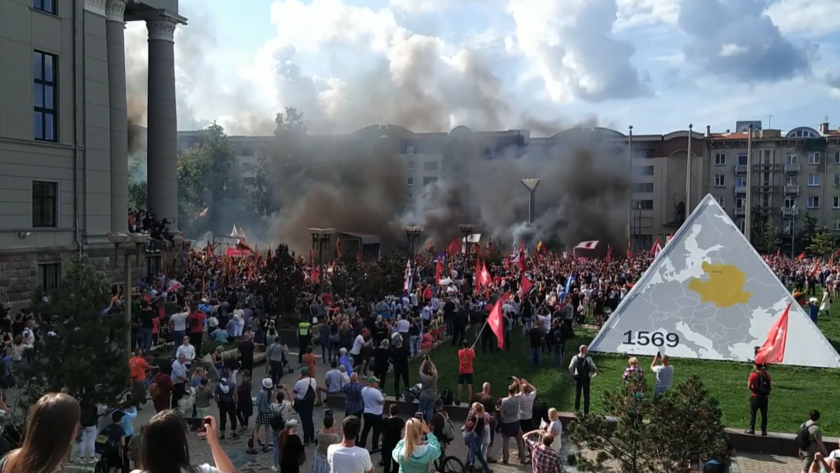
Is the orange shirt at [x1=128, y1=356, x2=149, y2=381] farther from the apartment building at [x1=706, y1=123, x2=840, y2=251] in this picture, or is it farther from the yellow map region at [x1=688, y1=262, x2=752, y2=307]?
the apartment building at [x1=706, y1=123, x2=840, y2=251]

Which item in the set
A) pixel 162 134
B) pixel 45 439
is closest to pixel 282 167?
pixel 162 134

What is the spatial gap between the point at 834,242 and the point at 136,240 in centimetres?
6405

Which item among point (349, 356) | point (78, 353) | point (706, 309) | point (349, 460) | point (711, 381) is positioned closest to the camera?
point (349, 460)

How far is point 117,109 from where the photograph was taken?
27328mm

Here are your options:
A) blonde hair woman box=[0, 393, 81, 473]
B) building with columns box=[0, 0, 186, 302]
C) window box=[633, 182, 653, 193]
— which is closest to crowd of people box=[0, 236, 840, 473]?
blonde hair woman box=[0, 393, 81, 473]

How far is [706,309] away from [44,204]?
20105 mm

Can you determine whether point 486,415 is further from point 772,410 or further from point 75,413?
point 75,413

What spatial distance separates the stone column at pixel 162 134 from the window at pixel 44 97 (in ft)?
23.0

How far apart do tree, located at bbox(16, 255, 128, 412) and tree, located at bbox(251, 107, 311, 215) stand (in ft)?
162

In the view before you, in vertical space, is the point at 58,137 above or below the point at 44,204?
above

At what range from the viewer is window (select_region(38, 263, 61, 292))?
2408 centimetres

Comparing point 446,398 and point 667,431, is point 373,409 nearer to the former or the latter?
point 446,398

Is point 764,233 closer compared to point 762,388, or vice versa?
point 762,388

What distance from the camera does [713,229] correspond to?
1927cm
